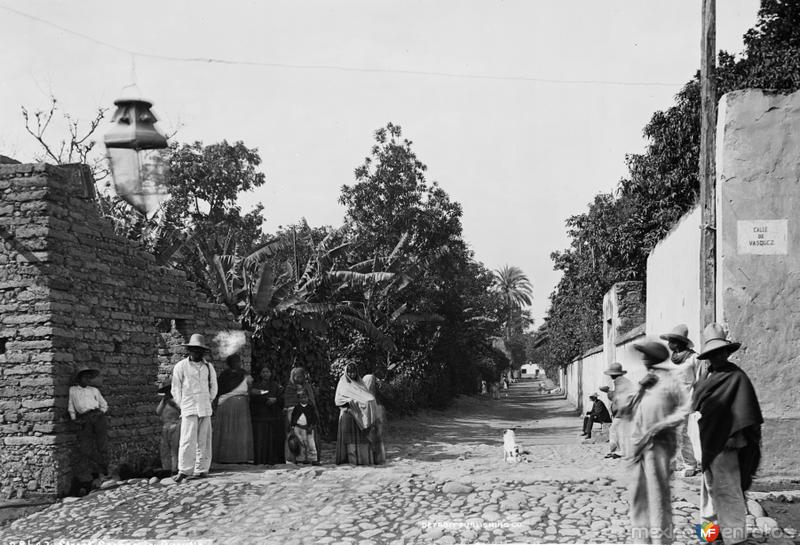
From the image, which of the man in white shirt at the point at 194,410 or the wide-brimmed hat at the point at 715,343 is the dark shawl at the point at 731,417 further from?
the man in white shirt at the point at 194,410

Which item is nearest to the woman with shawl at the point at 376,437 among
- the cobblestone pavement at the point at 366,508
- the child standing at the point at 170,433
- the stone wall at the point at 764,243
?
the cobblestone pavement at the point at 366,508

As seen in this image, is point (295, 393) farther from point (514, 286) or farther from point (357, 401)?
point (514, 286)

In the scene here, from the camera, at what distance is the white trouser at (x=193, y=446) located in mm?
8836

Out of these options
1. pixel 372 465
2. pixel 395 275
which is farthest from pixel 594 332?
pixel 372 465

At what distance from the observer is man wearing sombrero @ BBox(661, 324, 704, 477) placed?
6062 mm

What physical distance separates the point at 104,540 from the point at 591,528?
424cm

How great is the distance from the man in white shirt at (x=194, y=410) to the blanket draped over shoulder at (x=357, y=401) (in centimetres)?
218

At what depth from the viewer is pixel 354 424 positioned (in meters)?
10.7

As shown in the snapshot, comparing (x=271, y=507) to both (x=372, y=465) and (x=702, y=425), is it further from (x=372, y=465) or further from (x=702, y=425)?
(x=702, y=425)

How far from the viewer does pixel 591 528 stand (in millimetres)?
6266

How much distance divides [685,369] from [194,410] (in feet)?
17.9

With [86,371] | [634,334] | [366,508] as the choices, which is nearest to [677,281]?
[634,334]

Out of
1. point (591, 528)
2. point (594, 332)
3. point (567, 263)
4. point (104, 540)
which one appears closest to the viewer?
point (591, 528)

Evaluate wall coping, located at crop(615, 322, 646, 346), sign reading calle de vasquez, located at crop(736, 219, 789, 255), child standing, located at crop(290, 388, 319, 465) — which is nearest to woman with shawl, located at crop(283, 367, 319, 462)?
child standing, located at crop(290, 388, 319, 465)
